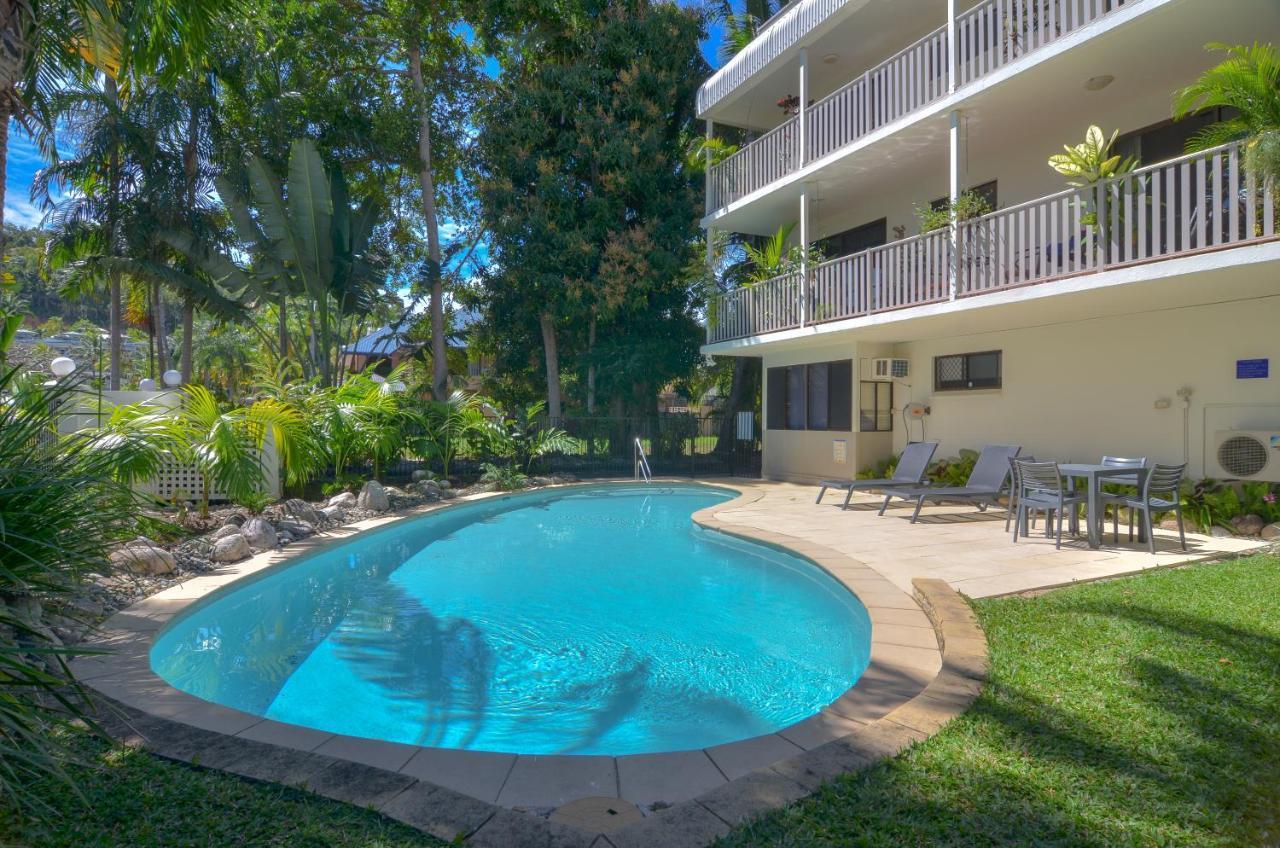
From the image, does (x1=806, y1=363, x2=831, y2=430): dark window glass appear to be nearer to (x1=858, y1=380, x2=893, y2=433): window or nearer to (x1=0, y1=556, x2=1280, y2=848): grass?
(x1=858, y1=380, x2=893, y2=433): window

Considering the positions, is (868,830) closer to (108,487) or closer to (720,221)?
(108,487)

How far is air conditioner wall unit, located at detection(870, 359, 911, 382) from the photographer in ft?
43.4

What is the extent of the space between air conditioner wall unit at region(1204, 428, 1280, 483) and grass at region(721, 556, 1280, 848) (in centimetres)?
518

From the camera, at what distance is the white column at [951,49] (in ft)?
32.5

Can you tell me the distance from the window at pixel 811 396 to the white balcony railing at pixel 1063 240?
61.8 inches

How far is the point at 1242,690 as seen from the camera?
3367 millimetres

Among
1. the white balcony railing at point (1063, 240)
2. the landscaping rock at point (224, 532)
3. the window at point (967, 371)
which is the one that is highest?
the white balcony railing at point (1063, 240)

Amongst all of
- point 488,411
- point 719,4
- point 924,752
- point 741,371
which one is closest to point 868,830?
point 924,752

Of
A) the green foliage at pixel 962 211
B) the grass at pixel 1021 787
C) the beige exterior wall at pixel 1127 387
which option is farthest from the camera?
the green foliage at pixel 962 211

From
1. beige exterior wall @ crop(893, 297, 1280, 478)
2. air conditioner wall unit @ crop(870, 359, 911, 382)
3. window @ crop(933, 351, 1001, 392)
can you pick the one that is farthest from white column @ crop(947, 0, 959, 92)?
air conditioner wall unit @ crop(870, 359, 911, 382)

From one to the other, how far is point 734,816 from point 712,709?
5.78 ft

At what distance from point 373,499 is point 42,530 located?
705 cm

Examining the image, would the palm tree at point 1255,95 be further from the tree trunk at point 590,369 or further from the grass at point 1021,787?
the tree trunk at point 590,369

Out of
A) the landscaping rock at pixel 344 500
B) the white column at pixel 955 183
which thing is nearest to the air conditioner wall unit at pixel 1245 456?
the white column at pixel 955 183
